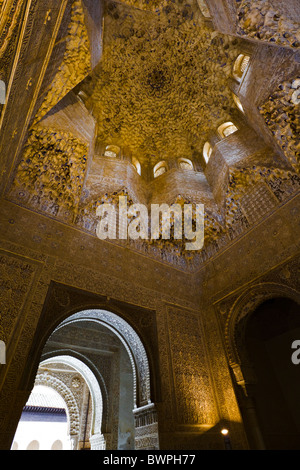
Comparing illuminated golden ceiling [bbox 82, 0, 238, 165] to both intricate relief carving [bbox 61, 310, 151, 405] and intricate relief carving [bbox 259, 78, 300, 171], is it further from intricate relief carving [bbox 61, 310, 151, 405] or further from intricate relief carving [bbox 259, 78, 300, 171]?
intricate relief carving [bbox 61, 310, 151, 405]

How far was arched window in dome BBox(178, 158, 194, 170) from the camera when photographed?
8.29m

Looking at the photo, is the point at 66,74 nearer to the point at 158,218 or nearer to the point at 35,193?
the point at 35,193

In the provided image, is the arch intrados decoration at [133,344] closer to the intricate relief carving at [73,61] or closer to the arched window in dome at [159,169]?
the intricate relief carving at [73,61]

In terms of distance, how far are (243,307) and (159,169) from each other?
5.23 metres

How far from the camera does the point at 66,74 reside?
464cm

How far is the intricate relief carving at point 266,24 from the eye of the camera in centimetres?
394

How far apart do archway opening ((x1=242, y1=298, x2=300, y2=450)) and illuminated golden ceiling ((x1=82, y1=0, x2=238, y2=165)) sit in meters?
5.55

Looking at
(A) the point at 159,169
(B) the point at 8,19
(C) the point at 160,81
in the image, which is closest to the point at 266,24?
(B) the point at 8,19

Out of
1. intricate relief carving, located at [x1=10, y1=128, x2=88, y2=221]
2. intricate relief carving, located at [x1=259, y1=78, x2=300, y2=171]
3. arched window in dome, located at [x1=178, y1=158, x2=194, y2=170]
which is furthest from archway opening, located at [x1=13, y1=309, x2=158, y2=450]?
arched window in dome, located at [x1=178, y1=158, x2=194, y2=170]

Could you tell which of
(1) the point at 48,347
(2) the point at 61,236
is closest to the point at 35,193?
(2) the point at 61,236
